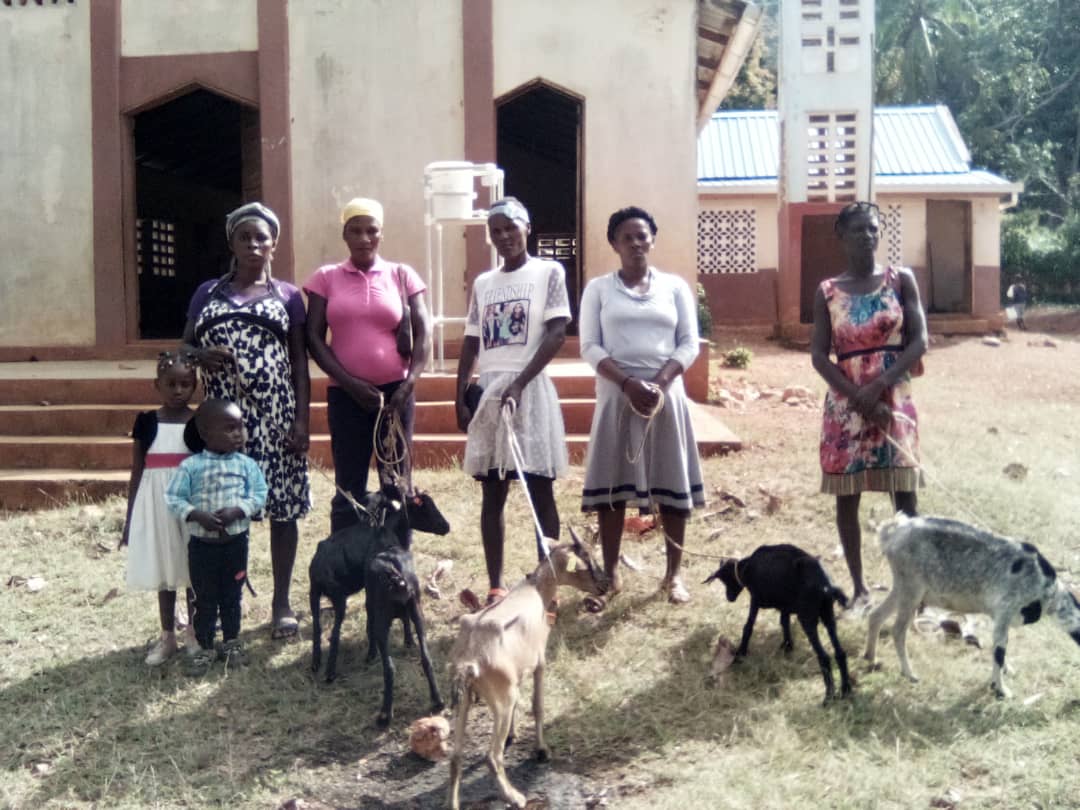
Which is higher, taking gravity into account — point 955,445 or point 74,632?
point 955,445

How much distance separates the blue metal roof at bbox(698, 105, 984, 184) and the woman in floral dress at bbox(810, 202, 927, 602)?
14.5 metres

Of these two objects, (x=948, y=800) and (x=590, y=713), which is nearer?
(x=948, y=800)

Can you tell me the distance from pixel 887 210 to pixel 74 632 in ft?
53.6

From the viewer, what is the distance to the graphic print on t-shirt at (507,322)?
176 inches

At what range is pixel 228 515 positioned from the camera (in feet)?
13.7

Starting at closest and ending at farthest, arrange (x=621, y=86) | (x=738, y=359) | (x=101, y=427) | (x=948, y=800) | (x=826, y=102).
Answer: (x=948, y=800) → (x=101, y=427) → (x=621, y=86) → (x=738, y=359) → (x=826, y=102)

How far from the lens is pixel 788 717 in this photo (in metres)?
3.79

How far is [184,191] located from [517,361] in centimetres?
1356

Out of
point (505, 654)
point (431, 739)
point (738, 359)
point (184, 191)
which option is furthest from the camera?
point (184, 191)

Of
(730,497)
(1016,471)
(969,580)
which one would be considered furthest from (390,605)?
(1016,471)

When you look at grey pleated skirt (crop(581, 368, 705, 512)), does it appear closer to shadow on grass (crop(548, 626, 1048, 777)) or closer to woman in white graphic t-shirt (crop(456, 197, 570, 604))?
woman in white graphic t-shirt (crop(456, 197, 570, 604))

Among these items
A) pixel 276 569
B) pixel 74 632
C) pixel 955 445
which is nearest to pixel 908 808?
pixel 276 569

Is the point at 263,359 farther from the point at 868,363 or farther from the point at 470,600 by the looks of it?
the point at 868,363

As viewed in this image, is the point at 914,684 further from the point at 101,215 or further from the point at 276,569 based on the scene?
the point at 101,215
